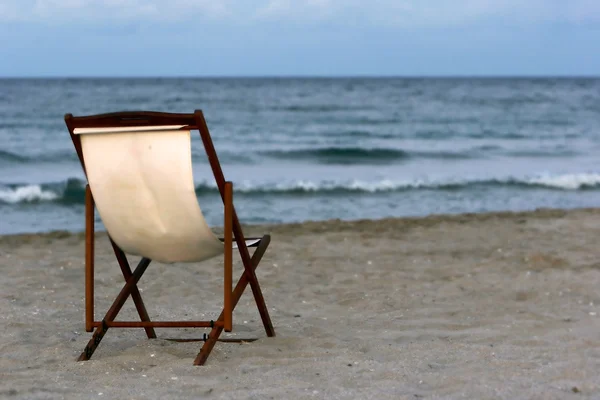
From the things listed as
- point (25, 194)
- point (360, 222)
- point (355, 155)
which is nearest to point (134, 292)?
point (360, 222)

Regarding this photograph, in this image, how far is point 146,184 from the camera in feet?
11.1

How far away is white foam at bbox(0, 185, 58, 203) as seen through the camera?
40.8 ft

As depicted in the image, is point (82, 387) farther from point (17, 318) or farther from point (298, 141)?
point (298, 141)

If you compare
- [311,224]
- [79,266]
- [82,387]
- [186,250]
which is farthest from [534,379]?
[311,224]

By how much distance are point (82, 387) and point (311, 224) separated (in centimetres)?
591

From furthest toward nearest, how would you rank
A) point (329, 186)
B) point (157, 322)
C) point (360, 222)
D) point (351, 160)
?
point (351, 160)
point (329, 186)
point (360, 222)
point (157, 322)

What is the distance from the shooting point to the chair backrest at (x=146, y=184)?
3352 mm

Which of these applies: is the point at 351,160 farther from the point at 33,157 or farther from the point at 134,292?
the point at 134,292

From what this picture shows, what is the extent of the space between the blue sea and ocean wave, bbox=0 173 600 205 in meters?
0.02

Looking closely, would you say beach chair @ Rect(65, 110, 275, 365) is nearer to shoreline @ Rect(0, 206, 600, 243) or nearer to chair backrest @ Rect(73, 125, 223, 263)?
chair backrest @ Rect(73, 125, 223, 263)

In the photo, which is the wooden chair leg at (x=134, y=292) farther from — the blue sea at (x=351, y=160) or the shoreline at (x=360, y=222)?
the blue sea at (x=351, y=160)

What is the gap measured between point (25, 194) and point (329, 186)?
5.02m

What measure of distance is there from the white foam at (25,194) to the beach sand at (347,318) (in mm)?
4354

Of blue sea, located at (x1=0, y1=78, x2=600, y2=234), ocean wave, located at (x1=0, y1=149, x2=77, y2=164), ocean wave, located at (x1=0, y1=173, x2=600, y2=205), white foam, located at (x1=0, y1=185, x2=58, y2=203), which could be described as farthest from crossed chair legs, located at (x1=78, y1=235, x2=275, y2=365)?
ocean wave, located at (x1=0, y1=149, x2=77, y2=164)
